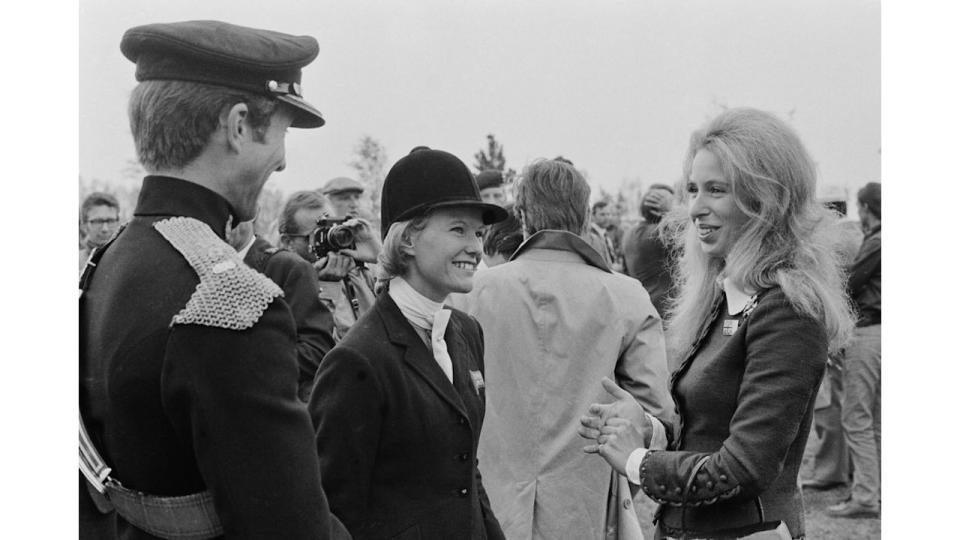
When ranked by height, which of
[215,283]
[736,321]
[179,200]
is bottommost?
[736,321]

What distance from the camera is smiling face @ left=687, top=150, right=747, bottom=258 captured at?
8.90ft

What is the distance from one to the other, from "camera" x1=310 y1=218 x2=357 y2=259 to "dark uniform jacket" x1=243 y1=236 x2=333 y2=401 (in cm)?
29

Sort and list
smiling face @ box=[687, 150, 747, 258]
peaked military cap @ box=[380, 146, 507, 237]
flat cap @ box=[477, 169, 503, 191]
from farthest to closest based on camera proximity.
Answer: flat cap @ box=[477, 169, 503, 191] → peaked military cap @ box=[380, 146, 507, 237] → smiling face @ box=[687, 150, 747, 258]

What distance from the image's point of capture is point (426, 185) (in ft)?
10.0

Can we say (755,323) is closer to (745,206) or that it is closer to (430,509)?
(745,206)

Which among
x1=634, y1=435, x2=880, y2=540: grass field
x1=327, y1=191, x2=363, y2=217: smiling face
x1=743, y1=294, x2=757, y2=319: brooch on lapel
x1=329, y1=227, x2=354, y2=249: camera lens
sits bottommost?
x1=634, y1=435, x2=880, y2=540: grass field

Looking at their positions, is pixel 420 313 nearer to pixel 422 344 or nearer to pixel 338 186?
pixel 422 344

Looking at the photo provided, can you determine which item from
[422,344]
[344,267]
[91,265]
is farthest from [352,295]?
[91,265]

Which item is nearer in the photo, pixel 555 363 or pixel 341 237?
pixel 555 363

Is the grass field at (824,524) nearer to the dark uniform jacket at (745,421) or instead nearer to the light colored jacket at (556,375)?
the light colored jacket at (556,375)

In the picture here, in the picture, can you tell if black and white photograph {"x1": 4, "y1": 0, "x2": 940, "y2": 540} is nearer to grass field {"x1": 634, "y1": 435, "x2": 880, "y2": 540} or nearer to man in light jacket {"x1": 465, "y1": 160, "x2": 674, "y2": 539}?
man in light jacket {"x1": 465, "y1": 160, "x2": 674, "y2": 539}

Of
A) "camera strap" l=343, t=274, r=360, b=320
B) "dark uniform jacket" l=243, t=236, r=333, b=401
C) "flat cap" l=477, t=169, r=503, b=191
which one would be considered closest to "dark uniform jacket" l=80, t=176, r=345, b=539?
"dark uniform jacket" l=243, t=236, r=333, b=401

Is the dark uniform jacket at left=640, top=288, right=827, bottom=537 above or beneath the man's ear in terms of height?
beneath

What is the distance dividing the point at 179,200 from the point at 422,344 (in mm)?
1123
